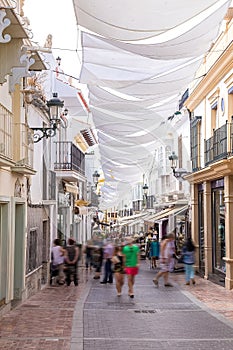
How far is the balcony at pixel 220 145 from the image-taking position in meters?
14.8

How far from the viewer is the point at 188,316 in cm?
1055

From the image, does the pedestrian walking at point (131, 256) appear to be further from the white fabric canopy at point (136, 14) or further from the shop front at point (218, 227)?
the shop front at point (218, 227)

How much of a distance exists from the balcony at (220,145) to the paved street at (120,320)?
140 inches

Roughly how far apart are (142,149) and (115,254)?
8858mm

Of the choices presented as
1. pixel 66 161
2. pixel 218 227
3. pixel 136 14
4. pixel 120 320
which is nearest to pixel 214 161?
pixel 218 227

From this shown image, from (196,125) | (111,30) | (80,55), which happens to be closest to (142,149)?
(196,125)

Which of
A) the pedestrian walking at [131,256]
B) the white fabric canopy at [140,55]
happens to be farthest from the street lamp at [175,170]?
the pedestrian walking at [131,256]

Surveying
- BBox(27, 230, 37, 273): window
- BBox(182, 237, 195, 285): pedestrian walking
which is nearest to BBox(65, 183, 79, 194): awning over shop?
BBox(27, 230, 37, 273): window

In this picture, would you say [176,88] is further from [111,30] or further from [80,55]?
[111,30]

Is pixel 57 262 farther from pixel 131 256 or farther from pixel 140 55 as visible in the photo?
pixel 140 55

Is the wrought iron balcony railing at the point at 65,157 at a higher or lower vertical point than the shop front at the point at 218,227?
higher

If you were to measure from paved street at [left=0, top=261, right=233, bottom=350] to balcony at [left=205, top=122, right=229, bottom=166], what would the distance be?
3549 mm

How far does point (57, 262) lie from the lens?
39.6ft

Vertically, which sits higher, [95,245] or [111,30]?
[111,30]
